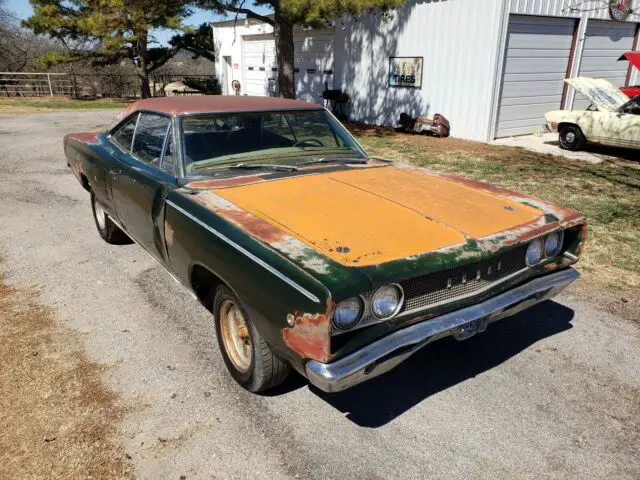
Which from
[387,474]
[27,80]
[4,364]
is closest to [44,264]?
[4,364]

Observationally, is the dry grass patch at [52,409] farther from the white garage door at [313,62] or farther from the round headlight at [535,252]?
the white garage door at [313,62]

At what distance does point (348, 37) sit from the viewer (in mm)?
15469

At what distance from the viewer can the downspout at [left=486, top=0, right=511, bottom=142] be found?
1095cm

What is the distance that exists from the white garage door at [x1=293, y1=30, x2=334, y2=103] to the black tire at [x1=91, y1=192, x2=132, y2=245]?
1255 cm

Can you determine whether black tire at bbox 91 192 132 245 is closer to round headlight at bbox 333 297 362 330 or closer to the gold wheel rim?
the gold wheel rim

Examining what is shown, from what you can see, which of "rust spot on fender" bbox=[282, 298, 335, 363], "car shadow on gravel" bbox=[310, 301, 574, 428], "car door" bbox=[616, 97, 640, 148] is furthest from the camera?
"car door" bbox=[616, 97, 640, 148]

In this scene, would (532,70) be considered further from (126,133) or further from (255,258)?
(255,258)

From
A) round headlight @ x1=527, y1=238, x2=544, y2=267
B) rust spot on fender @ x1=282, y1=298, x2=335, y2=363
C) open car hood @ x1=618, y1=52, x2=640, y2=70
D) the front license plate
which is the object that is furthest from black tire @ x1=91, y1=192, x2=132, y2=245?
open car hood @ x1=618, y1=52, x2=640, y2=70

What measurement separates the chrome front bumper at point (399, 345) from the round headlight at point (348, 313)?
0.44ft

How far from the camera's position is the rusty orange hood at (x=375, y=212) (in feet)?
8.30

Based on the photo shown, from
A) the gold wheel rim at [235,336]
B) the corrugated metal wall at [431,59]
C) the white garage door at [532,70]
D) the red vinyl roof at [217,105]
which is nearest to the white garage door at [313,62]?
the corrugated metal wall at [431,59]

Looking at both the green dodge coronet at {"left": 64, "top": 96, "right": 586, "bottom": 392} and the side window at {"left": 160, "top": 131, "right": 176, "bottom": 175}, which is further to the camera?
the side window at {"left": 160, "top": 131, "right": 176, "bottom": 175}

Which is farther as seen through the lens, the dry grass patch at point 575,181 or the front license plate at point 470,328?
the dry grass patch at point 575,181

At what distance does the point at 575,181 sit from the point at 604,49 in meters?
7.43
